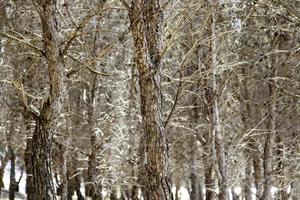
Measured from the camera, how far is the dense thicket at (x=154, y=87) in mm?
6469

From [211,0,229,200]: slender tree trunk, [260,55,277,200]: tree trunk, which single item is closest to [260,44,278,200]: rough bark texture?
[260,55,277,200]: tree trunk

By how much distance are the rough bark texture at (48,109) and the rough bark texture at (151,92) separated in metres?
1.54

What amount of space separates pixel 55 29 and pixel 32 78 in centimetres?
696

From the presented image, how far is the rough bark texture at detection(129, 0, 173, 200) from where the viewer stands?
616cm

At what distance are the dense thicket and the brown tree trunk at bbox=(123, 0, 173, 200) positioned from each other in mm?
13

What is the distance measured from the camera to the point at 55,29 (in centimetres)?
738

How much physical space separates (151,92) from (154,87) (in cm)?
7

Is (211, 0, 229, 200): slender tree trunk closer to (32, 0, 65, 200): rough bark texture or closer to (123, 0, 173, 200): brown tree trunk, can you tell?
(123, 0, 173, 200): brown tree trunk

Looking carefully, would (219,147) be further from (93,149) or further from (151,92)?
(93,149)

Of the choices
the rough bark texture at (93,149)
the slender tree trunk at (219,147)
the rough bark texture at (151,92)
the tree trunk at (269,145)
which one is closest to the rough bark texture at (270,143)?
the tree trunk at (269,145)

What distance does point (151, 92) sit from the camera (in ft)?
20.6

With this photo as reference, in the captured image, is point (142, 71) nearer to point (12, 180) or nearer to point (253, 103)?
point (253, 103)

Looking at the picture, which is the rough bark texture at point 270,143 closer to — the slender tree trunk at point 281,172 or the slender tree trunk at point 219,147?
the slender tree trunk at point 281,172

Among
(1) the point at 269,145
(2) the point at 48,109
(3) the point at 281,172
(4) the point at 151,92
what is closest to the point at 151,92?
(4) the point at 151,92
